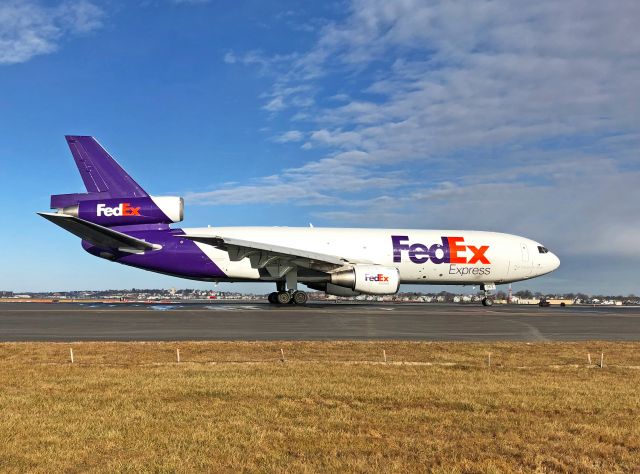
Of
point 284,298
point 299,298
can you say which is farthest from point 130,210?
point 299,298

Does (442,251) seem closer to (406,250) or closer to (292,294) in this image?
(406,250)

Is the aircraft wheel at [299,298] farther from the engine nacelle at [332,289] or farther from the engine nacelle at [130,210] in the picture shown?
the engine nacelle at [130,210]

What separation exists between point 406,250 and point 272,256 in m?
8.78

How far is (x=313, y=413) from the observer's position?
23.0 feet

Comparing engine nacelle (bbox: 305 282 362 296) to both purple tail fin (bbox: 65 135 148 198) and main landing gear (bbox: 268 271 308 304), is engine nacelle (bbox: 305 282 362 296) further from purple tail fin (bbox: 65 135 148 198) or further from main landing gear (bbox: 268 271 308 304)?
purple tail fin (bbox: 65 135 148 198)

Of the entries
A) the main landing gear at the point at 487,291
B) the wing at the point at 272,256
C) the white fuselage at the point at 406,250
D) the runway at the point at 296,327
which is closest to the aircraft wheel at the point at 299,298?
the white fuselage at the point at 406,250

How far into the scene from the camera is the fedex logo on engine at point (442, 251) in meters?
33.2

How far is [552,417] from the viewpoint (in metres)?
6.99

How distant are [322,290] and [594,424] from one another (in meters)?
26.0

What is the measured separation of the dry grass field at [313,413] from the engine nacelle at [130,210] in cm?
1909

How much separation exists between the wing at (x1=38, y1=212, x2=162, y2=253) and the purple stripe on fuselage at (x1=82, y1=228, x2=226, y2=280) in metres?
0.45

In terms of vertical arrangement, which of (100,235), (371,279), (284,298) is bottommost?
(284,298)

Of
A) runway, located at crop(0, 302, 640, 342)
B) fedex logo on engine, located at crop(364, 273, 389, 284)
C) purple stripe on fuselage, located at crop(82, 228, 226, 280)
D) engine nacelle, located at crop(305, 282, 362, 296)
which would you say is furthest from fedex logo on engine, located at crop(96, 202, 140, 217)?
fedex logo on engine, located at crop(364, 273, 389, 284)

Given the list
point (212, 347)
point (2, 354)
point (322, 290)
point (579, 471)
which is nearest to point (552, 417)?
point (579, 471)
